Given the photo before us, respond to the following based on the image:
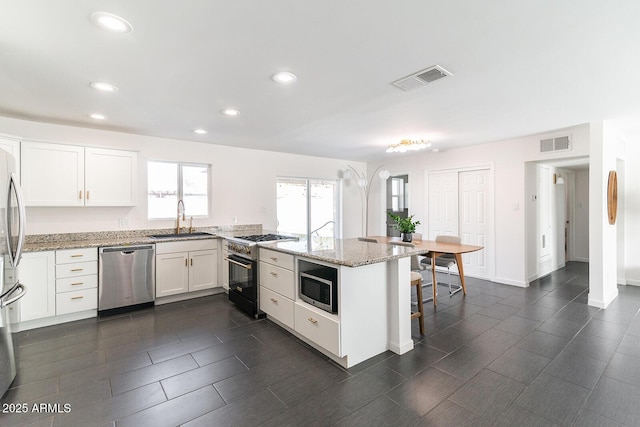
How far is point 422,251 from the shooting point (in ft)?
9.70

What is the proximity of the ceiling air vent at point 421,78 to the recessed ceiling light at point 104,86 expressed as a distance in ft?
8.20

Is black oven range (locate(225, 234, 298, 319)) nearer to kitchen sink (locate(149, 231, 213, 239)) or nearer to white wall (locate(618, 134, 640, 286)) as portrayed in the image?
kitchen sink (locate(149, 231, 213, 239))

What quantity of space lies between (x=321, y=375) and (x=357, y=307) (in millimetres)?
592

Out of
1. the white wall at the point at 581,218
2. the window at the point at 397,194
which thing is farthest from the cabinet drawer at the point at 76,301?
the white wall at the point at 581,218

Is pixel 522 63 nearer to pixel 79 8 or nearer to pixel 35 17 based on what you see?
pixel 79 8

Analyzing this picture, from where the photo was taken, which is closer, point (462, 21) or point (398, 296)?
point (462, 21)

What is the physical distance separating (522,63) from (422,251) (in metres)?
1.75

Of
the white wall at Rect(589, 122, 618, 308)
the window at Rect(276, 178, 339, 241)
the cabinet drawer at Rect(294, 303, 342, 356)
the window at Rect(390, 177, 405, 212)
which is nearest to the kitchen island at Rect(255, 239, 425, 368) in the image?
the cabinet drawer at Rect(294, 303, 342, 356)

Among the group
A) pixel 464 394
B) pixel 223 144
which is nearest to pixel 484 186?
pixel 464 394

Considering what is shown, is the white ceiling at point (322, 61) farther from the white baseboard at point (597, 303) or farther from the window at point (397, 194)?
the window at point (397, 194)

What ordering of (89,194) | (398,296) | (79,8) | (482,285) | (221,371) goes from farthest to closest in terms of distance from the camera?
(482,285) → (89,194) → (398,296) → (221,371) → (79,8)

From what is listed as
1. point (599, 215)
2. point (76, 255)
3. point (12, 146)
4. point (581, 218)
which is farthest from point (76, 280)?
point (581, 218)

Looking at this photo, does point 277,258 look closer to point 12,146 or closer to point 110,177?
point 110,177

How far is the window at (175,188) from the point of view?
180 inches
